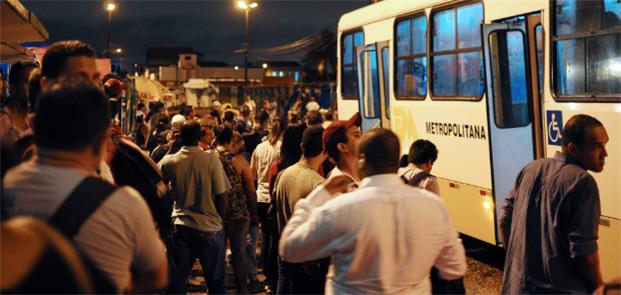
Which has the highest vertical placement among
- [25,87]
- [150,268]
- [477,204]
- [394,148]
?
[25,87]

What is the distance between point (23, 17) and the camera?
7328mm

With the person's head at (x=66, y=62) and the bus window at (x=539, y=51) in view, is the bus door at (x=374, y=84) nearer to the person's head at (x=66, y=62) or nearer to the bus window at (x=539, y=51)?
the bus window at (x=539, y=51)

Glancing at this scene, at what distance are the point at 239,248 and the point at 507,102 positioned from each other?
11.5 ft

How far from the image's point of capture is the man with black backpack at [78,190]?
8.65 ft

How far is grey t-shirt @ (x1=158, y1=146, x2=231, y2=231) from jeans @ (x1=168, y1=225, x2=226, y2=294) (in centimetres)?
7

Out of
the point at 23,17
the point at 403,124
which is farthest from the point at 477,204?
the point at 23,17

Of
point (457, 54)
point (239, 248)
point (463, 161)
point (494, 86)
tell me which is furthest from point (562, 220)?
point (457, 54)

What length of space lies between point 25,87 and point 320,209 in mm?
1932

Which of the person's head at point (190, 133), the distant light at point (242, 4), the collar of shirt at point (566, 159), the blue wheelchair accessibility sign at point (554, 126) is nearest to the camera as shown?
the collar of shirt at point (566, 159)

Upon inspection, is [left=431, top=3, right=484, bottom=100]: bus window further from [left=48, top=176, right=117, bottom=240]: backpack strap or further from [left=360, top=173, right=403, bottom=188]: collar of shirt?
[left=48, top=176, right=117, bottom=240]: backpack strap

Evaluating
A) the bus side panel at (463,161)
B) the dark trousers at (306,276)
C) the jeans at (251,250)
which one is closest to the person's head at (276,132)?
the jeans at (251,250)

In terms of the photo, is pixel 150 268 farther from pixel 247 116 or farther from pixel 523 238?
pixel 247 116

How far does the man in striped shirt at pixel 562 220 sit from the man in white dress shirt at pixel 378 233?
4.30 ft

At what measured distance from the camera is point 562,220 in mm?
4758
